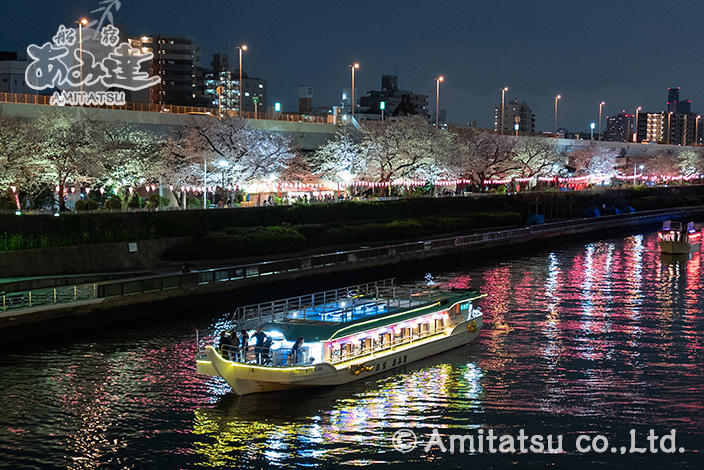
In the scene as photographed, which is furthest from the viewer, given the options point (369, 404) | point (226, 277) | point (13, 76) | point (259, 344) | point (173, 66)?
point (173, 66)

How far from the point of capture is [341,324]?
103ft

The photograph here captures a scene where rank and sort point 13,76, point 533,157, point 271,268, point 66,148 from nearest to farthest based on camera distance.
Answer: point 271,268, point 66,148, point 533,157, point 13,76

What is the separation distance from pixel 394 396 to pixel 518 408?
460cm

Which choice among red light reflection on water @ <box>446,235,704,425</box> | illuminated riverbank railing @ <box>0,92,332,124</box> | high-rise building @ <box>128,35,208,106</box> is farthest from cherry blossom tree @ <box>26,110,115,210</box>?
high-rise building @ <box>128,35,208,106</box>

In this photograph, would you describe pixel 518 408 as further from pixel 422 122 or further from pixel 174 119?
pixel 422 122

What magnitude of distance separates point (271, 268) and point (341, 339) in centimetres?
2130

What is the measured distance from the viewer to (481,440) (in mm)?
25219

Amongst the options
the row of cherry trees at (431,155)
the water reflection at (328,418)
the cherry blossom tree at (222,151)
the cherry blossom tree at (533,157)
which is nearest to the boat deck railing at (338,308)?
the water reflection at (328,418)

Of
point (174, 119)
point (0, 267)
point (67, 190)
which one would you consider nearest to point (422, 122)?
point (174, 119)

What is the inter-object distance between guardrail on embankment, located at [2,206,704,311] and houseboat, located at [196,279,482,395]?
33.8 ft

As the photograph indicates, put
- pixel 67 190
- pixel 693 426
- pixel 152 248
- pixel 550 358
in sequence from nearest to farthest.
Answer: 1. pixel 693 426
2. pixel 550 358
3. pixel 152 248
4. pixel 67 190

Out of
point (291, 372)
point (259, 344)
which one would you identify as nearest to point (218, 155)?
point (259, 344)

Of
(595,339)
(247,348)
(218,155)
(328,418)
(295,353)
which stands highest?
(218,155)

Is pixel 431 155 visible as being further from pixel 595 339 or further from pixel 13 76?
pixel 13 76
